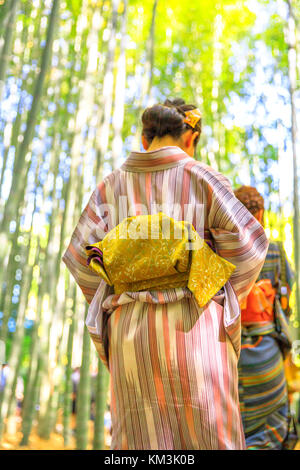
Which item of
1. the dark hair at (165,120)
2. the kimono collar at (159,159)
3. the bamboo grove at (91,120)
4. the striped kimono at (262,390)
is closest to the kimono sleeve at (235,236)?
the kimono collar at (159,159)

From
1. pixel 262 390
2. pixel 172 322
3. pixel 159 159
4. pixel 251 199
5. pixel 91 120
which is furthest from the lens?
pixel 91 120

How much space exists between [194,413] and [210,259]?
37 cm

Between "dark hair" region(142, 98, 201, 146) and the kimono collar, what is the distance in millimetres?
94

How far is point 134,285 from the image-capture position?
1.22m

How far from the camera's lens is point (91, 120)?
6637 millimetres

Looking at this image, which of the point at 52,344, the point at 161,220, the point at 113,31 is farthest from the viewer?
the point at 52,344

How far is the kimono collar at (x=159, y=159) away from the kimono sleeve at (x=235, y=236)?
0.43 feet

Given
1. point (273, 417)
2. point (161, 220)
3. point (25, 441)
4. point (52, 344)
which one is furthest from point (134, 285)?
point (52, 344)

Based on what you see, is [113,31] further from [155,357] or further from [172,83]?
[172,83]

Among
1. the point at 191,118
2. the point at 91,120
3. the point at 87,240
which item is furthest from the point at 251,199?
the point at 91,120

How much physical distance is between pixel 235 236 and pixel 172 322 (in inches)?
10.9

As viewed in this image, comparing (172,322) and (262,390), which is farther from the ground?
(172,322)

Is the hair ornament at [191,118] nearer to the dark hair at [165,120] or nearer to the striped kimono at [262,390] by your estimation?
the dark hair at [165,120]

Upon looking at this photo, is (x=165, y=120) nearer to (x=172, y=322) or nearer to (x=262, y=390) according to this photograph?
(x=172, y=322)
